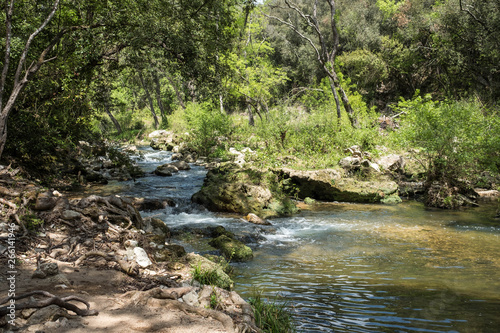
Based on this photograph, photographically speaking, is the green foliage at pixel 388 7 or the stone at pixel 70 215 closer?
the stone at pixel 70 215

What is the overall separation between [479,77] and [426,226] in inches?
826

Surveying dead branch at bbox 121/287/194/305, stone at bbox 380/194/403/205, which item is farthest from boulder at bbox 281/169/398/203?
dead branch at bbox 121/287/194/305

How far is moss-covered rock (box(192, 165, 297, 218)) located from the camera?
10.2 meters

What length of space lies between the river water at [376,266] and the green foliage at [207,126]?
8447 mm

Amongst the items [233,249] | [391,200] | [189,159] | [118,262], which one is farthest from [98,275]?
[189,159]

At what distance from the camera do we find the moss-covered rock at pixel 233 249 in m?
6.41

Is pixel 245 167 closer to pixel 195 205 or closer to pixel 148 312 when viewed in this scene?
pixel 195 205

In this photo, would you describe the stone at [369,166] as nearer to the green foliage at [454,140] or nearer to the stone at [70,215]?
the green foliage at [454,140]

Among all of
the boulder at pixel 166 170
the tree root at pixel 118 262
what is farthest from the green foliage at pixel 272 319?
the boulder at pixel 166 170

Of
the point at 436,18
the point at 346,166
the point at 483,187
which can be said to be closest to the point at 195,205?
the point at 346,166

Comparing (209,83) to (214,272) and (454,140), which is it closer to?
(214,272)

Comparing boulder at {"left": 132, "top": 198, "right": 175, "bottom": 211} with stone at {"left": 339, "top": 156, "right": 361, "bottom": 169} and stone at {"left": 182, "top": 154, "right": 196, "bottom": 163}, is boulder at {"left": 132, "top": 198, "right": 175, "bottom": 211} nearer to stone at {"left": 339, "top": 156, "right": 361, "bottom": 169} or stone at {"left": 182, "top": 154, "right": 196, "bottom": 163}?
stone at {"left": 339, "top": 156, "right": 361, "bottom": 169}

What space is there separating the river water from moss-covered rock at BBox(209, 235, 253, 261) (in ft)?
0.63

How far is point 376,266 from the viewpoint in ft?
19.7
